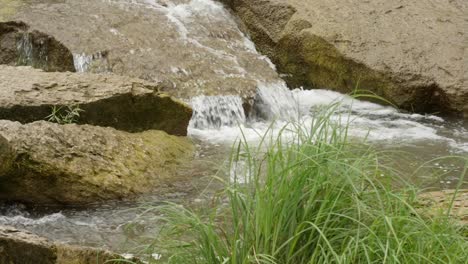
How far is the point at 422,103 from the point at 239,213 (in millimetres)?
5099

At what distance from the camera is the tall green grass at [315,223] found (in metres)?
3.09

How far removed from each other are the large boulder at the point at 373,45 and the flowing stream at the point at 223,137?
21 centimetres

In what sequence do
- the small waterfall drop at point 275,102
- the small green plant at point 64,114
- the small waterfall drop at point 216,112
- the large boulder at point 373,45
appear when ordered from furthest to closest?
the large boulder at point 373,45, the small waterfall drop at point 275,102, the small waterfall drop at point 216,112, the small green plant at point 64,114

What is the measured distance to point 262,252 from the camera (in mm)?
3146

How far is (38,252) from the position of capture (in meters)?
3.24

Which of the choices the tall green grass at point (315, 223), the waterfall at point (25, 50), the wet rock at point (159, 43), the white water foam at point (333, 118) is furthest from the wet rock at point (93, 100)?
the tall green grass at point (315, 223)

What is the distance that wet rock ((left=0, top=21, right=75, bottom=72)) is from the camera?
7.65 meters

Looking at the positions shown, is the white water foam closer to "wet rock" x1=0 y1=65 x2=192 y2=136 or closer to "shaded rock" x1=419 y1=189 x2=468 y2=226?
"wet rock" x1=0 y1=65 x2=192 y2=136

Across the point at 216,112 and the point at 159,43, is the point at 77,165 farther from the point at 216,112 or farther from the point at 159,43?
the point at 159,43

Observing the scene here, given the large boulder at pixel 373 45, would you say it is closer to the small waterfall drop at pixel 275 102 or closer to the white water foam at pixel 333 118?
the white water foam at pixel 333 118

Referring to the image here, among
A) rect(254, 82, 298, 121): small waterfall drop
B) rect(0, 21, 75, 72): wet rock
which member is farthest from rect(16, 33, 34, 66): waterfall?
rect(254, 82, 298, 121): small waterfall drop

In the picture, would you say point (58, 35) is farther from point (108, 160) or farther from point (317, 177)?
point (317, 177)

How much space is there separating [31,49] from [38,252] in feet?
16.0

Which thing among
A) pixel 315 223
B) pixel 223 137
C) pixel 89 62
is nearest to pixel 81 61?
pixel 89 62
